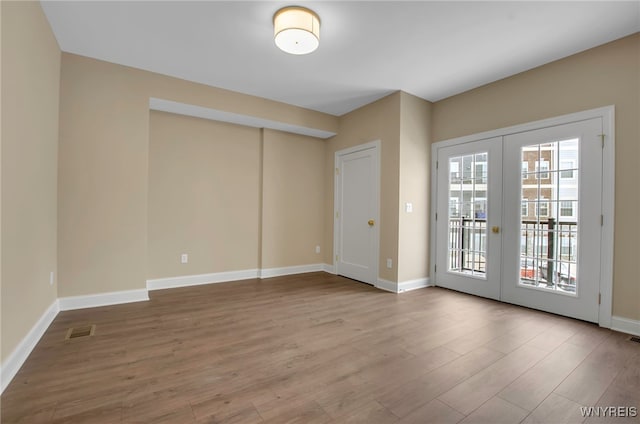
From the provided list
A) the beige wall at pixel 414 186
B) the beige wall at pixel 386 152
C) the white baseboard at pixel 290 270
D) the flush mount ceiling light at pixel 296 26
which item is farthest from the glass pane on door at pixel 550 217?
the white baseboard at pixel 290 270

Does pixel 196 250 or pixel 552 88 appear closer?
pixel 552 88

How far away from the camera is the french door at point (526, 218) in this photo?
3.00 metres

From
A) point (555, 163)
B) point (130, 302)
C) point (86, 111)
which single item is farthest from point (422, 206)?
point (86, 111)

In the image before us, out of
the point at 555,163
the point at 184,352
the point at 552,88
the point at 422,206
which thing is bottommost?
the point at 184,352

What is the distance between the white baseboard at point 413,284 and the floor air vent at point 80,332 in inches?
138

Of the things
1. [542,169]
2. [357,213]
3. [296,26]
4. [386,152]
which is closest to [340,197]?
[357,213]

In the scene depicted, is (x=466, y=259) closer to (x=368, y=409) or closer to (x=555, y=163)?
(x=555, y=163)

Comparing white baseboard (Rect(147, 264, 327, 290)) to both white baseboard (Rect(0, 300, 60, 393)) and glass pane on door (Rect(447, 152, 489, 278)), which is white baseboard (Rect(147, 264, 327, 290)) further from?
glass pane on door (Rect(447, 152, 489, 278))

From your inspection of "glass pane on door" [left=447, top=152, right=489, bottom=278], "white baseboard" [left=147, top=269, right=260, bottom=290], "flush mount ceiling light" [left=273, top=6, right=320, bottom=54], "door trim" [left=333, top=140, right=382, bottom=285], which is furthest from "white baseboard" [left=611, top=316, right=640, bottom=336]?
"white baseboard" [left=147, top=269, right=260, bottom=290]

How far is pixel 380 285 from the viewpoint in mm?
4336

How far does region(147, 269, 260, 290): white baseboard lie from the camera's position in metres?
4.07

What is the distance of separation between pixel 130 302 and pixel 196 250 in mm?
1118

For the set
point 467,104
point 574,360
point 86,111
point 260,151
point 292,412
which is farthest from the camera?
point 260,151

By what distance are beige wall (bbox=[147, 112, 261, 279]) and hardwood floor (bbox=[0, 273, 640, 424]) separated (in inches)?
40.6
